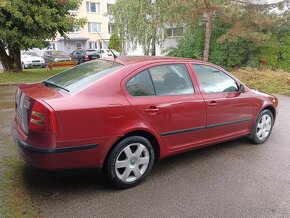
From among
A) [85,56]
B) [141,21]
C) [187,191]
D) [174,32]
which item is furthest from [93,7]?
[187,191]

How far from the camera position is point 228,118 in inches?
174

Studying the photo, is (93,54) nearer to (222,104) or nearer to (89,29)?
(89,29)

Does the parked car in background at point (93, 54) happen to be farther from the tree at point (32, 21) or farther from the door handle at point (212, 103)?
the door handle at point (212, 103)

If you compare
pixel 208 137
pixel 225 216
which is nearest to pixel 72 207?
pixel 225 216

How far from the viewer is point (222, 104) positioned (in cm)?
429

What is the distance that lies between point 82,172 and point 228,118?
7.61 ft

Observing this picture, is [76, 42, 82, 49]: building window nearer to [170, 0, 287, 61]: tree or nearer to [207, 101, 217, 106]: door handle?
[170, 0, 287, 61]: tree

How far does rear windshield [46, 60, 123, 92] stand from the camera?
3.45 m

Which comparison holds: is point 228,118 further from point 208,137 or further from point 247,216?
point 247,216

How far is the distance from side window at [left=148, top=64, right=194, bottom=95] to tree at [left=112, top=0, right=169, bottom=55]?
14078 mm

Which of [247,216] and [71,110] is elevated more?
[71,110]

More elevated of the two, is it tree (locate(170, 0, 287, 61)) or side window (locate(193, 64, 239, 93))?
tree (locate(170, 0, 287, 61))

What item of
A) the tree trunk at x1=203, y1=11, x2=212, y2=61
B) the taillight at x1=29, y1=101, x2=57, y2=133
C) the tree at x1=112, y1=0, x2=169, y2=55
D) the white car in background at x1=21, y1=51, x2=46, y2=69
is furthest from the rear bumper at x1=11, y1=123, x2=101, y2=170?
the white car in background at x1=21, y1=51, x2=46, y2=69

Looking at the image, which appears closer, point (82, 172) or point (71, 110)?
point (71, 110)
